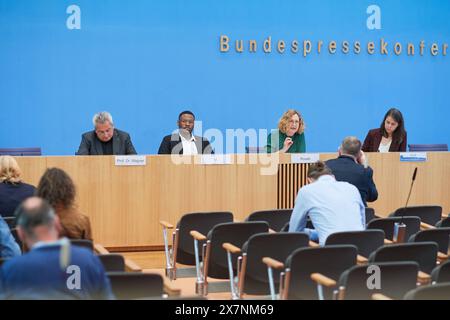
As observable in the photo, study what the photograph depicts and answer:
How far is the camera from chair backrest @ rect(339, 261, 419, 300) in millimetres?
4352

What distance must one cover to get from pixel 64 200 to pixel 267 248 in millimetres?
1465

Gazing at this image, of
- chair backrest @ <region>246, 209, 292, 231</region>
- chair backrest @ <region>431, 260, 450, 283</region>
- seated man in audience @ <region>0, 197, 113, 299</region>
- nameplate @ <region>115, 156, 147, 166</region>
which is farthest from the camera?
nameplate @ <region>115, 156, 147, 166</region>

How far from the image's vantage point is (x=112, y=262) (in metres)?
4.55

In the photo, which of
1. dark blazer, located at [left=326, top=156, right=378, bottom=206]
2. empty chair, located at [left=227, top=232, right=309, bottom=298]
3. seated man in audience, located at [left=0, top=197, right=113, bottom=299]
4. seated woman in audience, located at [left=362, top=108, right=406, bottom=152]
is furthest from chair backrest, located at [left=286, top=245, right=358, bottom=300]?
seated woman in audience, located at [left=362, top=108, right=406, bottom=152]

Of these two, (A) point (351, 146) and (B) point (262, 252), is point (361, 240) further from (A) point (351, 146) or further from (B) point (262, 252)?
(A) point (351, 146)

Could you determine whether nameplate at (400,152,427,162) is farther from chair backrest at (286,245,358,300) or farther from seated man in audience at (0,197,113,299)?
seated man in audience at (0,197,113,299)

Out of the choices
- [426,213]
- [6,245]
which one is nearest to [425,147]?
[426,213]

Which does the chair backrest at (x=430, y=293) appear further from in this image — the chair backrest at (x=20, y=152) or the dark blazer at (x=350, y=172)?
the chair backrest at (x=20, y=152)

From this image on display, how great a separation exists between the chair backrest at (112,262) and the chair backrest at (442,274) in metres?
1.82

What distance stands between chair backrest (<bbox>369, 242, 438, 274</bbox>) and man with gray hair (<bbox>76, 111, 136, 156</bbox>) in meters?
4.48
